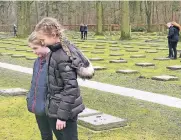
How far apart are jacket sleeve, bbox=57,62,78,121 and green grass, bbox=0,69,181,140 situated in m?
2.06

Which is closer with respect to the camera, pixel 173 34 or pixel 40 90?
pixel 40 90

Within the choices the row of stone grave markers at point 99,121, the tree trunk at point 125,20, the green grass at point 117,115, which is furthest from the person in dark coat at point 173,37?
the tree trunk at point 125,20

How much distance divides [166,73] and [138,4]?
38.3m

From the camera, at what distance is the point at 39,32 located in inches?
155

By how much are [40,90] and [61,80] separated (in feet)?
1.42

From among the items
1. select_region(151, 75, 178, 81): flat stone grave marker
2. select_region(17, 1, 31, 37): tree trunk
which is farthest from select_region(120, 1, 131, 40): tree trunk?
select_region(151, 75, 178, 81): flat stone grave marker

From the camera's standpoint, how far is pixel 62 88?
390cm

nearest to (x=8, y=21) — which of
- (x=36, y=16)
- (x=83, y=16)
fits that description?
(x=36, y=16)

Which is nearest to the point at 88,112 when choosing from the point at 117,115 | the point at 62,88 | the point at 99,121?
the point at 117,115

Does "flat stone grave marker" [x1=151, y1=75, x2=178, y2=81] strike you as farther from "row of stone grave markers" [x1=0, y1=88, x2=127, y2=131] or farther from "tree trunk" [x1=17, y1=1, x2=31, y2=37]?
"tree trunk" [x1=17, y1=1, x2=31, y2=37]

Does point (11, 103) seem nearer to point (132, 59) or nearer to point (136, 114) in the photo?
point (136, 114)

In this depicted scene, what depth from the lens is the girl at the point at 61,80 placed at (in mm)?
3817

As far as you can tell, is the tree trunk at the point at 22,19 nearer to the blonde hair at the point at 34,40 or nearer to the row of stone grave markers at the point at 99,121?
the row of stone grave markers at the point at 99,121

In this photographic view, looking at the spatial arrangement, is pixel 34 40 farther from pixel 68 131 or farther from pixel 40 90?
pixel 68 131
